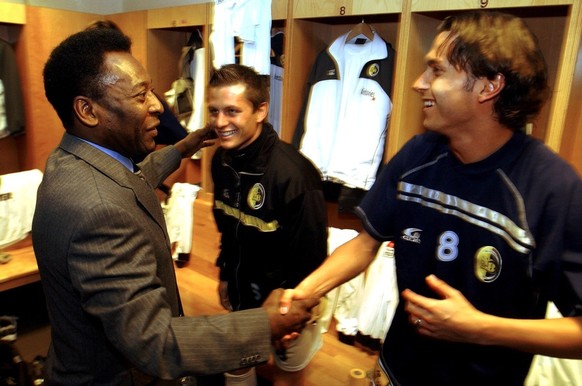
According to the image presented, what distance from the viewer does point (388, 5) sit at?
231 cm

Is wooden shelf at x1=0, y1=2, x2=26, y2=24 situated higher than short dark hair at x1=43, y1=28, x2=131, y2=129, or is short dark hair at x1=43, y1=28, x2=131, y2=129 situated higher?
wooden shelf at x1=0, y1=2, x2=26, y2=24

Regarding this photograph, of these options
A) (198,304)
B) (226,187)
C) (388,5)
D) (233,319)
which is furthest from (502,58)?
(198,304)

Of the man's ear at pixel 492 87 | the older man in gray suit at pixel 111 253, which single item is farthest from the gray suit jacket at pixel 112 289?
the man's ear at pixel 492 87

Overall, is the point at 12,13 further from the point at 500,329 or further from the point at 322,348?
the point at 500,329

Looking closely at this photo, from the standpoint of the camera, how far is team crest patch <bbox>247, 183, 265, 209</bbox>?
1.79 m

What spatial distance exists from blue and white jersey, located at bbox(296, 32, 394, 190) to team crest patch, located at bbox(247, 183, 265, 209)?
94 centimetres

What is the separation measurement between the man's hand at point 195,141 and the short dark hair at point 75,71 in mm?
904

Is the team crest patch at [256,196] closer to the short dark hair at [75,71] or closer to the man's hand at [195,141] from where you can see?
the man's hand at [195,141]

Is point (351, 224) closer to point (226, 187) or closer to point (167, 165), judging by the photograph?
point (226, 187)

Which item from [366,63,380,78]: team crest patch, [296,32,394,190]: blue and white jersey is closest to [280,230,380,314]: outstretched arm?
[296,32,394,190]: blue and white jersey

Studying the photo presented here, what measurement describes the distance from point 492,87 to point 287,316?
2.66 feet

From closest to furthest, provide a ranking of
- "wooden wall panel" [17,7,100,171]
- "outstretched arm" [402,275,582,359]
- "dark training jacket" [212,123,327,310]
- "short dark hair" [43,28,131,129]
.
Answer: "outstretched arm" [402,275,582,359] < "short dark hair" [43,28,131,129] < "dark training jacket" [212,123,327,310] < "wooden wall panel" [17,7,100,171]

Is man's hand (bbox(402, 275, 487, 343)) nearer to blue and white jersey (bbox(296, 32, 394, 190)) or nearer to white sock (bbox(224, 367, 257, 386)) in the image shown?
white sock (bbox(224, 367, 257, 386))

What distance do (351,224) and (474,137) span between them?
2.01 metres
